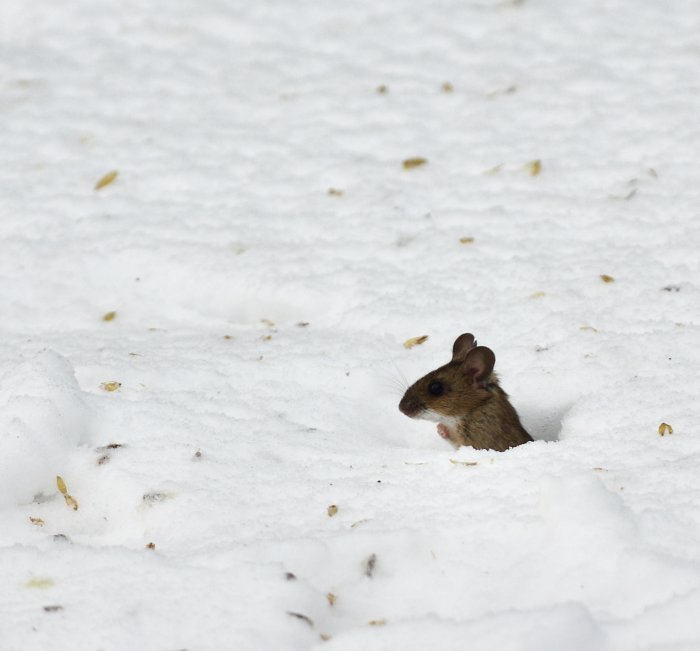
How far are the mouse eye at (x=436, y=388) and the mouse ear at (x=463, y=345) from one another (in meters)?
0.13

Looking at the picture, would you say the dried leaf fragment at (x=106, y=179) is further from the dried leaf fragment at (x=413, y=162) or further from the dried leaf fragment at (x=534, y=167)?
the dried leaf fragment at (x=534, y=167)

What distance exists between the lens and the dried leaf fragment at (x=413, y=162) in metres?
6.05

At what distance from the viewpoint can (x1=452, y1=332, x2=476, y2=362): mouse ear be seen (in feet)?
14.2

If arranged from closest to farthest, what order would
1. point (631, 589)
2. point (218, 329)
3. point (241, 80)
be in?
point (631, 589), point (218, 329), point (241, 80)

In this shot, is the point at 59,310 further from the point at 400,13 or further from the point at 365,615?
the point at 400,13

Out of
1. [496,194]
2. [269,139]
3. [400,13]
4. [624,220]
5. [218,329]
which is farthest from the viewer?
[400,13]

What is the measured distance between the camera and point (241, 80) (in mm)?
7098

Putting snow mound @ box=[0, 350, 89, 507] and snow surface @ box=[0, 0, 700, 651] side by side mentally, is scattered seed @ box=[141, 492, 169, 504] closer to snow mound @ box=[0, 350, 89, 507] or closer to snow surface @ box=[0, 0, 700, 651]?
snow surface @ box=[0, 0, 700, 651]

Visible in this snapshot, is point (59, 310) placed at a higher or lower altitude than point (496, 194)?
lower

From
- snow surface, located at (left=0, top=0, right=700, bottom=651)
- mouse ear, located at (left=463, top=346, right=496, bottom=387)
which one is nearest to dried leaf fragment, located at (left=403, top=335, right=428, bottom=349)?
snow surface, located at (left=0, top=0, right=700, bottom=651)

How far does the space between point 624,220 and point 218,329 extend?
2.06 meters

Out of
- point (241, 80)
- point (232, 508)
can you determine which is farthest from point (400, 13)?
point (232, 508)

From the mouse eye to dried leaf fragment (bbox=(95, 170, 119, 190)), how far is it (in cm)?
264

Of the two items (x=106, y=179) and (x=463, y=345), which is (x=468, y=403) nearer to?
(x=463, y=345)
